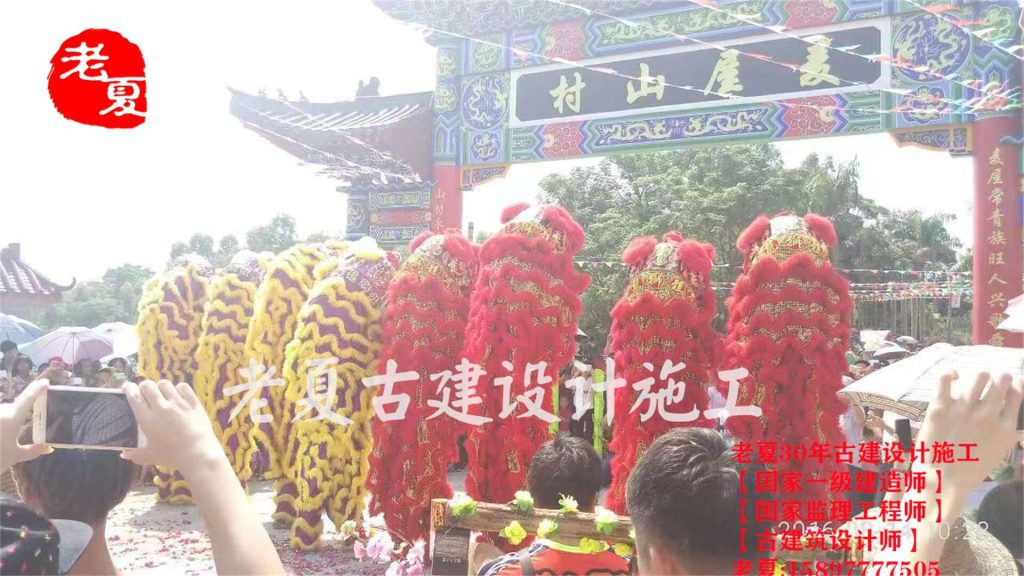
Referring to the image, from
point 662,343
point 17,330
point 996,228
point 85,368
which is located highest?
point 996,228

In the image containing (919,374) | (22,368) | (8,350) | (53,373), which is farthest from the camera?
(8,350)

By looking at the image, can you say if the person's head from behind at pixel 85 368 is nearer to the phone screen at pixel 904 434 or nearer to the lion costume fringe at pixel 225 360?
the lion costume fringe at pixel 225 360

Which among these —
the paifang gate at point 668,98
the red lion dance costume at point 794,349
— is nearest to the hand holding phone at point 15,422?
the red lion dance costume at point 794,349

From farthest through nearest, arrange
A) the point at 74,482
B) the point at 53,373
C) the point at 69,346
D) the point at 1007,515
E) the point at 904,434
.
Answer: the point at 69,346
the point at 53,373
the point at 1007,515
the point at 904,434
the point at 74,482

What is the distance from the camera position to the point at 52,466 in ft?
5.05

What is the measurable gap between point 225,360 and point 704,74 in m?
4.92

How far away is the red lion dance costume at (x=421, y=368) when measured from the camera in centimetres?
377

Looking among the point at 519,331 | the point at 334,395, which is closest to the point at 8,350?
the point at 334,395

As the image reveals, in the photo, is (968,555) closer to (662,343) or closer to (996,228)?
(662,343)

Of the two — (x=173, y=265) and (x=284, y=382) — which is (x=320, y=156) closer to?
(x=173, y=265)

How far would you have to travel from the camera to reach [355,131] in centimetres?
955

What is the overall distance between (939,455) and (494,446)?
2614 millimetres

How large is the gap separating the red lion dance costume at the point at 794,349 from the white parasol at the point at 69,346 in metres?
7.24

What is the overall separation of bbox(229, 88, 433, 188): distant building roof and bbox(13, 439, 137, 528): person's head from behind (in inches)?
308
